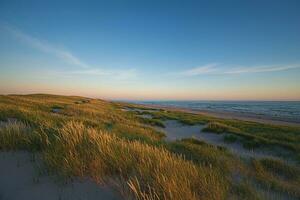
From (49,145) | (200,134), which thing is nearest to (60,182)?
(49,145)

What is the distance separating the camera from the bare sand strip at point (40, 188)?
293 cm

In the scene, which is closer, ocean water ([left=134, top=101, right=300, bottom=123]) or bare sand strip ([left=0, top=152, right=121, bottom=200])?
bare sand strip ([left=0, top=152, right=121, bottom=200])

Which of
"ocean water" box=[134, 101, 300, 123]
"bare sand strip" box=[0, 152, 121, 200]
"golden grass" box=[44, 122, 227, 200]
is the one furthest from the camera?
"ocean water" box=[134, 101, 300, 123]

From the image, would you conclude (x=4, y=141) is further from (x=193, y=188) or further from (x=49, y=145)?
(x=193, y=188)

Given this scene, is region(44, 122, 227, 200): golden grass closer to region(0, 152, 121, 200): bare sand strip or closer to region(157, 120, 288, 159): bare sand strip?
region(0, 152, 121, 200): bare sand strip

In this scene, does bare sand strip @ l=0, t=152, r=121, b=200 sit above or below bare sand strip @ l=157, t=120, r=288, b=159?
above

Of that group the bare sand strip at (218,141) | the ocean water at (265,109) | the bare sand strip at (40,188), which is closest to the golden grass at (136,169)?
the bare sand strip at (40,188)

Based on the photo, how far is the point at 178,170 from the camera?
3391 millimetres

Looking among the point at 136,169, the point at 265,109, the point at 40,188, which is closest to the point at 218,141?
the point at 136,169

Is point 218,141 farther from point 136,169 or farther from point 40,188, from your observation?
point 40,188

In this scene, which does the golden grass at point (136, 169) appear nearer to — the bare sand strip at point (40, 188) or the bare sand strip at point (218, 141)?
the bare sand strip at point (40, 188)

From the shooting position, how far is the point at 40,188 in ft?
10.4

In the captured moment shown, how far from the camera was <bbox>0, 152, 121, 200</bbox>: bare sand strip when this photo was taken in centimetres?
293

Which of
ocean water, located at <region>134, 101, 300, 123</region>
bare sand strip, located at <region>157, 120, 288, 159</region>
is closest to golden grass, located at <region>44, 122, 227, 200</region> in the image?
bare sand strip, located at <region>157, 120, 288, 159</region>
